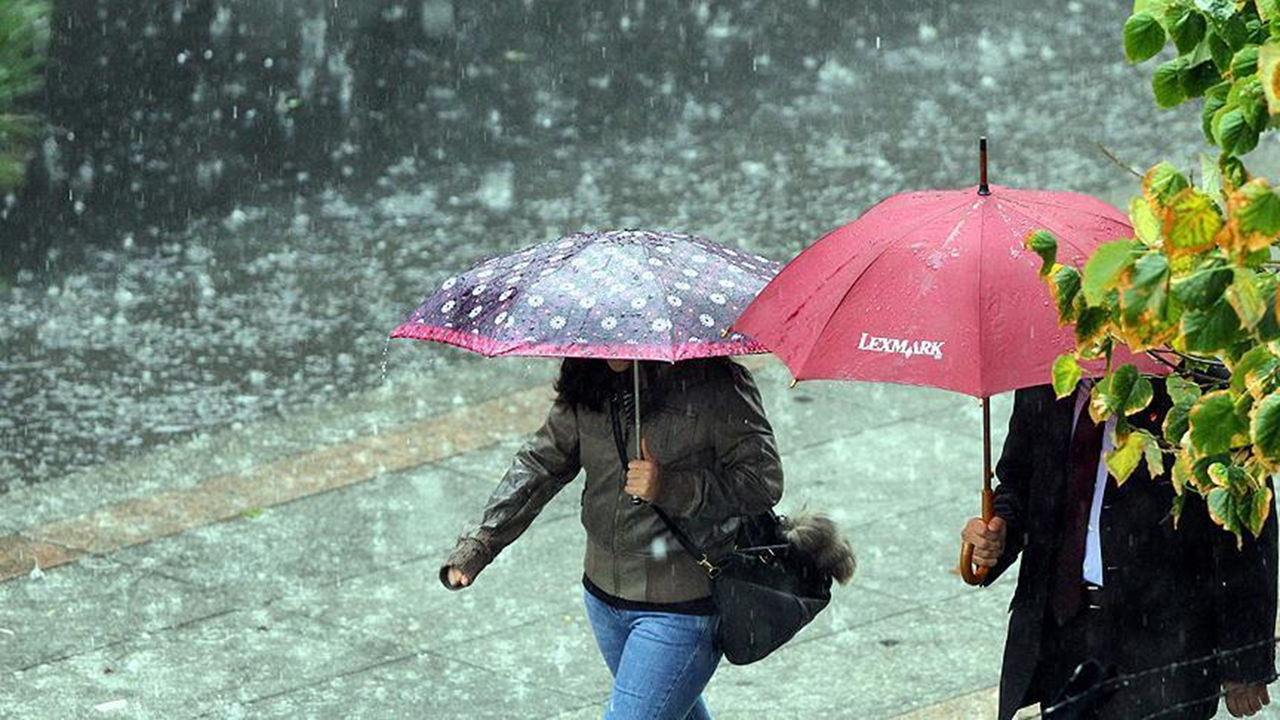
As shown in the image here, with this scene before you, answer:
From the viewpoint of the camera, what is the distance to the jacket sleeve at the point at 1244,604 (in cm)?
539

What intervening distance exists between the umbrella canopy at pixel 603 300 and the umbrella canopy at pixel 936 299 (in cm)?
16

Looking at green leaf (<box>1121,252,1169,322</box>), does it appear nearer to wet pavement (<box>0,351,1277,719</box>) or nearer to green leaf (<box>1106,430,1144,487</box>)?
green leaf (<box>1106,430,1144,487</box>)

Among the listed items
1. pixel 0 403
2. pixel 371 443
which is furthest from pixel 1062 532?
pixel 0 403

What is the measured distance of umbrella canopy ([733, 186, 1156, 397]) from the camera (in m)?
4.99

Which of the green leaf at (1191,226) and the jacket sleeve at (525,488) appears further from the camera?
the jacket sleeve at (525,488)

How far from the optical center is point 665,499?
5.70 metres

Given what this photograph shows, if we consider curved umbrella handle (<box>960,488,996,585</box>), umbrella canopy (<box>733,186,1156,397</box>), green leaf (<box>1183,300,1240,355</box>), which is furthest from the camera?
curved umbrella handle (<box>960,488,996,585</box>)

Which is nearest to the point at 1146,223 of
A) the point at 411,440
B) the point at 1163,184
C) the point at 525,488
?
the point at 1163,184

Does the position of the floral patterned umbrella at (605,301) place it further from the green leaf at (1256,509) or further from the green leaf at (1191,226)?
the green leaf at (1191,226)

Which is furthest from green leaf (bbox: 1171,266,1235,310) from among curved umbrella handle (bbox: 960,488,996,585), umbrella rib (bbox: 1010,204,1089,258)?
curved umbrella handle (bbox: 960,488,996,585)

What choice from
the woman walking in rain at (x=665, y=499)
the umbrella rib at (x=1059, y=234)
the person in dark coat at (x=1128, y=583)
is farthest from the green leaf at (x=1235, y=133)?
the woman walking in rain at (x=665, y=499)

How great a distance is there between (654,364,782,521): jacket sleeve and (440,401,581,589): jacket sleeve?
0.35 m

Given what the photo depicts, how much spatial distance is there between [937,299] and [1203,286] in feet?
6.39

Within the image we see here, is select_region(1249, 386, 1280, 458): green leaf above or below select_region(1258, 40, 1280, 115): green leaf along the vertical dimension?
below
